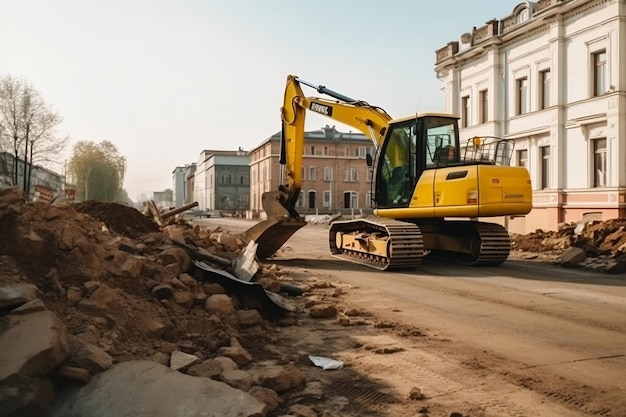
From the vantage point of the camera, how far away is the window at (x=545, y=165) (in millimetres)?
26712

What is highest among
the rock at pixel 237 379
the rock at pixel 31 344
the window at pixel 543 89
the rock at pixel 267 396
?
the window at pixel 543 89

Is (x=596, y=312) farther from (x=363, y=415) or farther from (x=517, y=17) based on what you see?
(x=517, y=17)

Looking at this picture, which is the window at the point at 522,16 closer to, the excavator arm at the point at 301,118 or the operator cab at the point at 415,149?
the excavator arm at the point at 301,118

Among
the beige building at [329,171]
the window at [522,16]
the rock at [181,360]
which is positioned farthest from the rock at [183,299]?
the beige building at [329,171]

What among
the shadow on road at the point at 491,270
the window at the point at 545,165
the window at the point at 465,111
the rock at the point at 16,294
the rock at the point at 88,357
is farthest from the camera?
the window at the point at 465,111

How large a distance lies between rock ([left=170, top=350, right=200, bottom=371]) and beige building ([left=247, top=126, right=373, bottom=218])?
6661cm

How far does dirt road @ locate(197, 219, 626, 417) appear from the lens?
443cm

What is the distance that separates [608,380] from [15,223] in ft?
21.8

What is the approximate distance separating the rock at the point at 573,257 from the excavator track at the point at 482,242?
215 cm

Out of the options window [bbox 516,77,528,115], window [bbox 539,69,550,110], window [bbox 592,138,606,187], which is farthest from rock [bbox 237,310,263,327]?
window [bbox 516,77,528,115]

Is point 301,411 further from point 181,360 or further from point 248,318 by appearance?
point 248,318

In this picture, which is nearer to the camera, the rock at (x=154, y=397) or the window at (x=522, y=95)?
the rock at (x=154, y=397)

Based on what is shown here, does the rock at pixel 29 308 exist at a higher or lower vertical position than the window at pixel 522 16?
lower

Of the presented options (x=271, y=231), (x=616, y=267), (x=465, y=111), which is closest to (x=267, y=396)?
(x=271, y=231)
